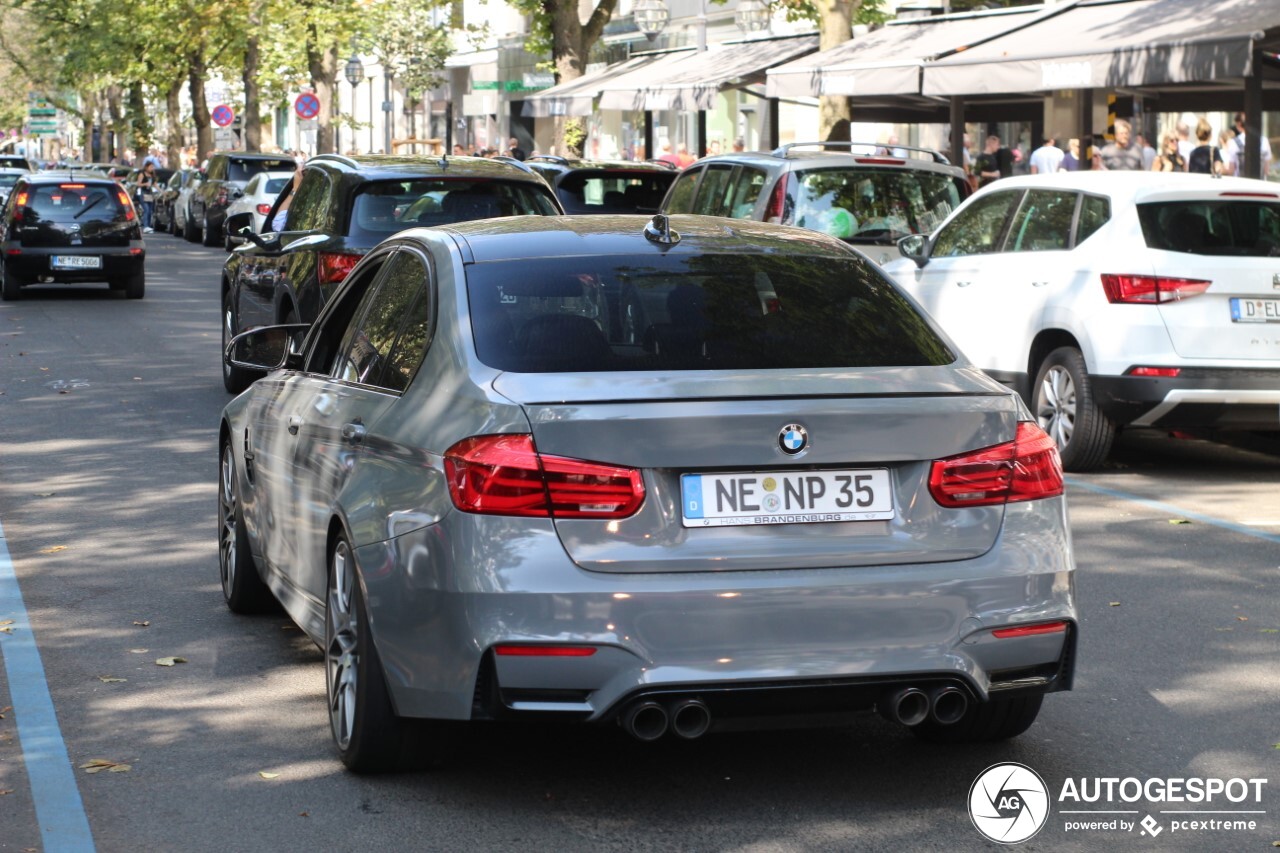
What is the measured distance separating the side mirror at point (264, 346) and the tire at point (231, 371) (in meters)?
7.04

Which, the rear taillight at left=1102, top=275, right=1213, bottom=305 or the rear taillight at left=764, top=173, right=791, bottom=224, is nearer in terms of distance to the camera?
the rear taillight at left=1102, top=275, right=1213, bottom=305

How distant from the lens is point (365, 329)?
633cm

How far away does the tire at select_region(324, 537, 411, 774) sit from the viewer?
5.37 m

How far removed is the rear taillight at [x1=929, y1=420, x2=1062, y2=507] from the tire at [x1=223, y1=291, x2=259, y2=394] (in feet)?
32.8

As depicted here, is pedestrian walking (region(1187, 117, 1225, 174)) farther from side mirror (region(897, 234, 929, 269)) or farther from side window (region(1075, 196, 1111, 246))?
side window (region(1075, 196, 1111, 246))

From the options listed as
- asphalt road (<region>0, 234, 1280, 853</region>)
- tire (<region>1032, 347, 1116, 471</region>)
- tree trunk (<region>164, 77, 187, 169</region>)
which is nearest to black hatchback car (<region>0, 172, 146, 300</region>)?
asphalt road (<region>0, 234, 1280, 853</region>)

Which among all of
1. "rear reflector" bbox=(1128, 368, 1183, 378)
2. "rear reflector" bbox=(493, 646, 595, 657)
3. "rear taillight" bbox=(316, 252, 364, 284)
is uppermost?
"rear taillight" bbox=(316, 252, 364, 284)

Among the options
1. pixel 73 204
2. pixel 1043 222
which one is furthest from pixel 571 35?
pixel 1043 222

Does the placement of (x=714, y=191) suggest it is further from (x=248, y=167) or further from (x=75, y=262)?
(x=248, y=167)

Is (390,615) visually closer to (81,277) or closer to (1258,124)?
(1258,124)

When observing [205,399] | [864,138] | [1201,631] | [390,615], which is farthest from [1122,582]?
[864,138]

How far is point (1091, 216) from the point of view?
11.9 m

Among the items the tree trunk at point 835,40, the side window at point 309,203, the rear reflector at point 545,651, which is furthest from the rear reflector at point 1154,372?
the tree trunk at point 835,40
